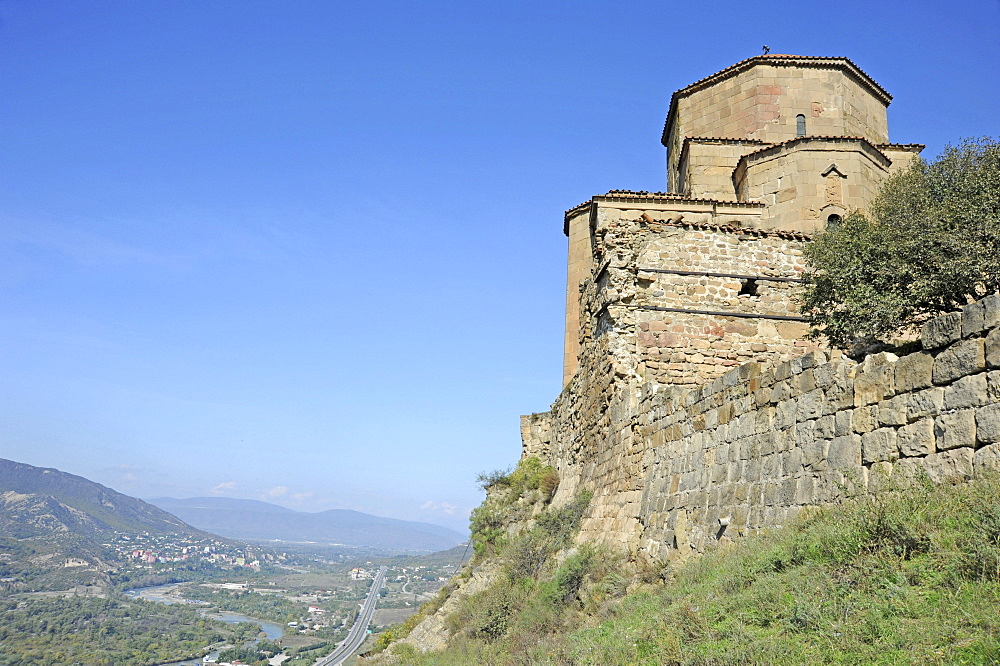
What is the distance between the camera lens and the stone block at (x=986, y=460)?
4.88 meters

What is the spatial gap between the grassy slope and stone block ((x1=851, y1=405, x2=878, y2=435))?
67 centimetres

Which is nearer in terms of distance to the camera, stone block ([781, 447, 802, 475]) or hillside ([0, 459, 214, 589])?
stone block ([781, 447, 802, 475])

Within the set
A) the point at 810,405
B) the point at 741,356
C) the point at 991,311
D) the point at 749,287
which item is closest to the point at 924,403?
the point at 991,311

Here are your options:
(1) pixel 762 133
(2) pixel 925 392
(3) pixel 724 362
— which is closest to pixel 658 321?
(3) pixel 724 362

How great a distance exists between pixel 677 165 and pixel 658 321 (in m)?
12.8

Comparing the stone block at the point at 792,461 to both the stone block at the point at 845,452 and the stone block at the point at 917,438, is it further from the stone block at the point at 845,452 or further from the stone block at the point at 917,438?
the stone block at the point at 917,438

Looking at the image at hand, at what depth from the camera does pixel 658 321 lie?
1245 centimetres

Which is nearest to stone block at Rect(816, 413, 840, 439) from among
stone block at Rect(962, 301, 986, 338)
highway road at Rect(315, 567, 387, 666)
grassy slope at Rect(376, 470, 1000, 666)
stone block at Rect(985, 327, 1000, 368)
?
grassy slope at Rect(376, 470, 1000, 666)

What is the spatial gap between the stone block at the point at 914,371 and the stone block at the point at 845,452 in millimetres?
637

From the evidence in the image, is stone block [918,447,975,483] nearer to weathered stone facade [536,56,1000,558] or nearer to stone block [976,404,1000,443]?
weathered stone facade [536,56,1000,558]

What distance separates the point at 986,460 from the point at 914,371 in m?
1.00

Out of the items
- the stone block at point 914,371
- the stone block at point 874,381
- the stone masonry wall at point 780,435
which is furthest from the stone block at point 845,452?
the stone block at point 914,371

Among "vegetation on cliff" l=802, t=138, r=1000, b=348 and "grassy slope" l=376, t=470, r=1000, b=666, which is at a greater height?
"vegetation on cliff" l=802, t=138, r=1000, b=348

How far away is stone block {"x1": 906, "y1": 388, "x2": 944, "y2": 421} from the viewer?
5.49 meters
